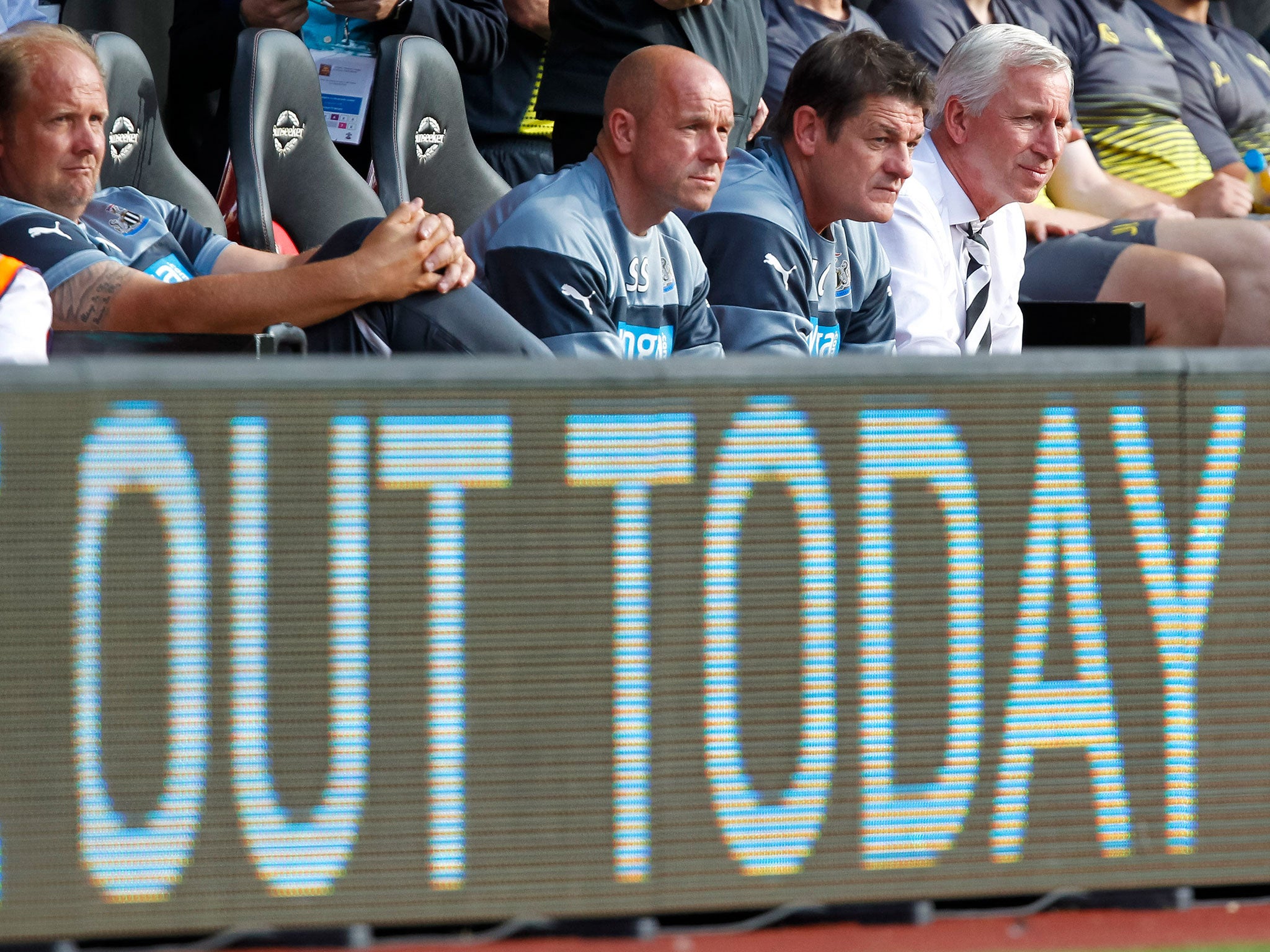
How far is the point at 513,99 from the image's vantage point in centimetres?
521

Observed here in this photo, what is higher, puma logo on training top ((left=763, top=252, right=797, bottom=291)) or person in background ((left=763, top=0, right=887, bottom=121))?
person in background ((left=763, top=0, right=887, bottom=121))

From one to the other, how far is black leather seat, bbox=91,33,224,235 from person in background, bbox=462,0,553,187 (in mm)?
1276

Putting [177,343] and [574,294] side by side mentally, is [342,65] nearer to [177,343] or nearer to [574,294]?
[574,294]

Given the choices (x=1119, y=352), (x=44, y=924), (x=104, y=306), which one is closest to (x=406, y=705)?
(x=44, y=924)

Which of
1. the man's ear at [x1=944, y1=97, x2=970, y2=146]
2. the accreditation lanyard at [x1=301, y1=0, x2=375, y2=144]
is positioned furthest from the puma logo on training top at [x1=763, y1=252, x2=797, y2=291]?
the accreditation lanyard at [x1=301, y1=0, x2=375, y2=144]

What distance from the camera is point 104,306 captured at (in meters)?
2.86

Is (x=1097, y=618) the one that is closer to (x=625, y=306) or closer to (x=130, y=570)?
(x=130, y=570)

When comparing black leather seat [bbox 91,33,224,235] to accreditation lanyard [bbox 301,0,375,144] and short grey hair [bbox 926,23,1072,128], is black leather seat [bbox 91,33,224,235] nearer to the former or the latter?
accreditation lanyard [bbox 301,0,375,144]

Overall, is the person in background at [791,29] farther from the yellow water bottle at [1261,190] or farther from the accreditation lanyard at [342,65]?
the yellow water bottle at [1261,190]

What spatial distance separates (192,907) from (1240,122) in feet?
20.2

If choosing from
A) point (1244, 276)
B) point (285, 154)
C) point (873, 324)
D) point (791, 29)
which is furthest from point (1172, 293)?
point (285, 154)

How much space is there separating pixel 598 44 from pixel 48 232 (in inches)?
66.3

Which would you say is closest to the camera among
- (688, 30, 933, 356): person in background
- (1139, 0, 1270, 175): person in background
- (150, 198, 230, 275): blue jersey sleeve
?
(688, 30, 933, 356): person in background

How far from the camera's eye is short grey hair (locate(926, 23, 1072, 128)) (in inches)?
151
